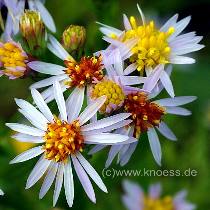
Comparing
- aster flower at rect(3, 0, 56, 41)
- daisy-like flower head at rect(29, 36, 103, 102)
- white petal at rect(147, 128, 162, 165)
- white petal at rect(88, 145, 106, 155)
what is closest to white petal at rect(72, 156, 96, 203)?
white petal at rect(88, 145, 106, 155)

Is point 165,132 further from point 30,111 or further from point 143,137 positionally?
point 30,111

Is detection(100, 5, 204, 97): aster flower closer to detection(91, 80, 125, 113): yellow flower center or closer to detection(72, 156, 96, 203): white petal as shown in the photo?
detection(91, 80, 125, 113): yellow flower center

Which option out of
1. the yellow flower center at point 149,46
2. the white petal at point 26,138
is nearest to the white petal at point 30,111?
the white petal at point 26,138

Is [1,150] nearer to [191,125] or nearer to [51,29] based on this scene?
[51,29]

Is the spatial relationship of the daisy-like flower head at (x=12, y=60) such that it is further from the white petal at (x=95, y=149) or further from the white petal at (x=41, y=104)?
the white petal at (x=95, y=149)

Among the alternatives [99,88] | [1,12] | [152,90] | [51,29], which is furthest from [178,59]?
[1,12]

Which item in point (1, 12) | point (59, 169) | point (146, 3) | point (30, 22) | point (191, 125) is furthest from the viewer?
point (146, 3)
